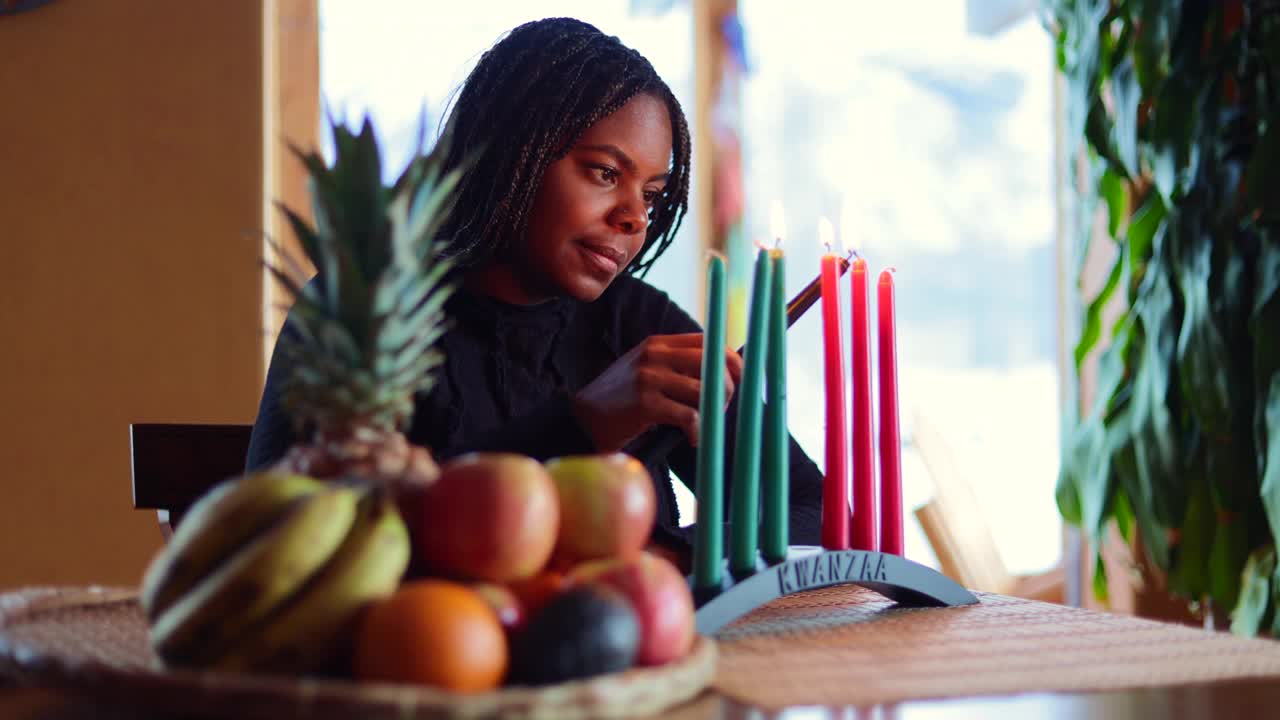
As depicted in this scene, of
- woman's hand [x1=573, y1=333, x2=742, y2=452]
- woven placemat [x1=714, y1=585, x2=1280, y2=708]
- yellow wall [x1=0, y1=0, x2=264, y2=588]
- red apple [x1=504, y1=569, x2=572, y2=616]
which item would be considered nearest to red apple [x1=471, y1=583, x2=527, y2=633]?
red apple [x1=504, y1=569, x2=572, y2=616]

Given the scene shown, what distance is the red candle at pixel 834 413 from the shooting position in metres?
0.74

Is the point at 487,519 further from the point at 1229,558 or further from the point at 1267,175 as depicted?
the point at 1229,558

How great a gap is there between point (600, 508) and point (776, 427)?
0.55 feet

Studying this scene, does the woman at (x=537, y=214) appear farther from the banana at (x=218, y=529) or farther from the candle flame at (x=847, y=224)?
the banana at (x=218, y=529)

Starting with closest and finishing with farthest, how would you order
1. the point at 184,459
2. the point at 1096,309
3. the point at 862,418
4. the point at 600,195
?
1. the point at 862,418
2. the point at 600,195
3. the point at 184,459
4. the point at 1096,309

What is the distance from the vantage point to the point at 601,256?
122cm

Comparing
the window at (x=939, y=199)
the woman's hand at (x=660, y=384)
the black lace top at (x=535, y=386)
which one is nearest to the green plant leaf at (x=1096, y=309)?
the window at (x=939, y=199)

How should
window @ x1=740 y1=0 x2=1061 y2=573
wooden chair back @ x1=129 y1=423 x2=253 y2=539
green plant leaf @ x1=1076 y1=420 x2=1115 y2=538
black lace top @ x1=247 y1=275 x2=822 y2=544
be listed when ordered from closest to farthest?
black lace top @ x1=247 y1=275 x2=822 y2=544, wooden chair back @ x1=129 y1=423 x2=253 y2=539, green plant leaf @ x1=1076 y1=420 x2=1115 y2=538, window @ x1=740 y1=0 x2=1061 y2=573

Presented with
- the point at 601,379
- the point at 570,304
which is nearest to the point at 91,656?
the point at 601,379

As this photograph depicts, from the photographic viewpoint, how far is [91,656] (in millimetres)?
565

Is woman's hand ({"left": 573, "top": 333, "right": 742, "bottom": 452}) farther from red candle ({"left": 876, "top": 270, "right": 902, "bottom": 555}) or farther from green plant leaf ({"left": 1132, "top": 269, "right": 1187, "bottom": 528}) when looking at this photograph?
green plant leaf ({"left": 1132, "top": 269, "right": 1187, "bottom": 528})

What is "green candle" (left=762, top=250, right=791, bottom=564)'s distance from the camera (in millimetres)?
686

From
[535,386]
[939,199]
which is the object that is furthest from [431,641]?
[939,199]

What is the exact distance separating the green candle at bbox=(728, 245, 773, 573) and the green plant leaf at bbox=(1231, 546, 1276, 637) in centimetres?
145
